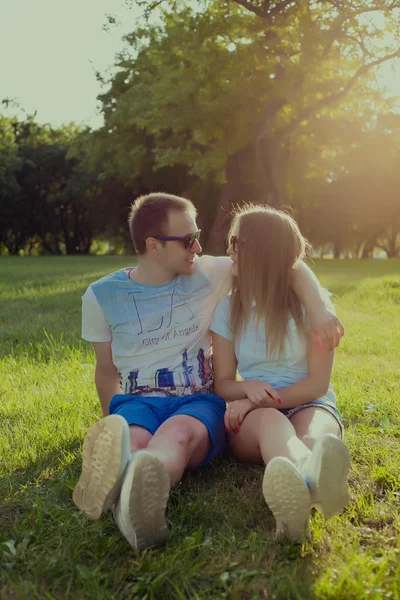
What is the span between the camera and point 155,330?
11.2 feet

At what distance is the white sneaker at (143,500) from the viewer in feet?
7.50

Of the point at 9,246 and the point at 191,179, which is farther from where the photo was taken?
the point at 9,246

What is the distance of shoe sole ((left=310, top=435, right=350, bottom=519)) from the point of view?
2.33 metres

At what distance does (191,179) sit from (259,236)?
30125 mm

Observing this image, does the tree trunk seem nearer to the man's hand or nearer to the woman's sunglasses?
the woman's sunglasses

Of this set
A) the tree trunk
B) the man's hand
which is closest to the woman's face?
the man's hand

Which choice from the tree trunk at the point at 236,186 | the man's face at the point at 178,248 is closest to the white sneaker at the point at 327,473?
the man's face at the point at 178,248

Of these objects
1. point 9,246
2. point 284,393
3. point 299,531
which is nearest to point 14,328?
point 284,393

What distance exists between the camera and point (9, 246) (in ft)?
158

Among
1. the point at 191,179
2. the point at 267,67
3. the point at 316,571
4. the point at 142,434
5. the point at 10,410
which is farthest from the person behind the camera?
the point at 191,179

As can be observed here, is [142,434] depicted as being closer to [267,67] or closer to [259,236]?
[259,236]

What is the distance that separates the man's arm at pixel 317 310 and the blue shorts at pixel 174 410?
65cm

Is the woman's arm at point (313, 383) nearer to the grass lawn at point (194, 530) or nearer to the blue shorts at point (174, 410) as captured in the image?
the blue shorts at point (174, 410)

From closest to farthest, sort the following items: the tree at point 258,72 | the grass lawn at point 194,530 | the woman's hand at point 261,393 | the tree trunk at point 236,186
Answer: the grass lawn at point 194,530, the woman's hand at point 261,393, the tree at point 258,72, the tree trunk at point 236,186
